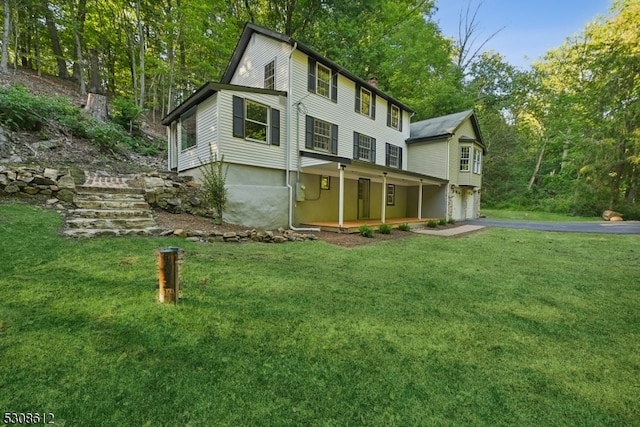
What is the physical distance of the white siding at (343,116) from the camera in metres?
10.7

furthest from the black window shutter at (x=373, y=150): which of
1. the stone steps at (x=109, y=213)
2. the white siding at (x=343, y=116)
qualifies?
the stone steps at (x=109, y=213)

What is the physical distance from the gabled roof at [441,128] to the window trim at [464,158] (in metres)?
0.53

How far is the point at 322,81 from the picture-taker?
11.7 m

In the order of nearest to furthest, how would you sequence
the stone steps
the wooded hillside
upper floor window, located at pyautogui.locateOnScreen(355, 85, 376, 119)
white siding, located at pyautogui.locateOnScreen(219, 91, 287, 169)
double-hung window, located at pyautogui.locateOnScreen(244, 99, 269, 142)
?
the stone steps
white siding, located at pyautogui.locateOnScreen(219, 91, 287, 169)
double-hung window, located at pyautogui.locateOnScreen(244, 99, 269, 142)
upper floor window, located at pyautogui.locateOnScreen(355, 85, 376, 119)
the wooded hillside

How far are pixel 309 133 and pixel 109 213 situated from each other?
7093 millimetres

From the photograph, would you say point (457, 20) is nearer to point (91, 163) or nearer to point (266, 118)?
point (266, 118)

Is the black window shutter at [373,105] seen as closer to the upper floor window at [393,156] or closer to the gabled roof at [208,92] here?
the upper floor window at [393,156]

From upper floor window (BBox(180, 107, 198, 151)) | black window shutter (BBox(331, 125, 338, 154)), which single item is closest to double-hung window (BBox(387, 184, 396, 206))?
black window shutter (BBox(331, 125, 338, 154))

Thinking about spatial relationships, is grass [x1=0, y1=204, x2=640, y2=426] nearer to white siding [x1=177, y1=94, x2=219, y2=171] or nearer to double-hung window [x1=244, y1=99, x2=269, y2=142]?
white siding [x1=177, y1=94, x2=219, y2=171]

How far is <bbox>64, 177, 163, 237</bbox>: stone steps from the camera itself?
233 inches

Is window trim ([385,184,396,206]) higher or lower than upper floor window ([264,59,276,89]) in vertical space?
lower

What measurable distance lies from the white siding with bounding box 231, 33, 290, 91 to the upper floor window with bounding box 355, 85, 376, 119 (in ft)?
13.7

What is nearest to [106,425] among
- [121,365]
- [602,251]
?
[121,365]

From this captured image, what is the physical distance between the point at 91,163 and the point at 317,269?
9756mm
